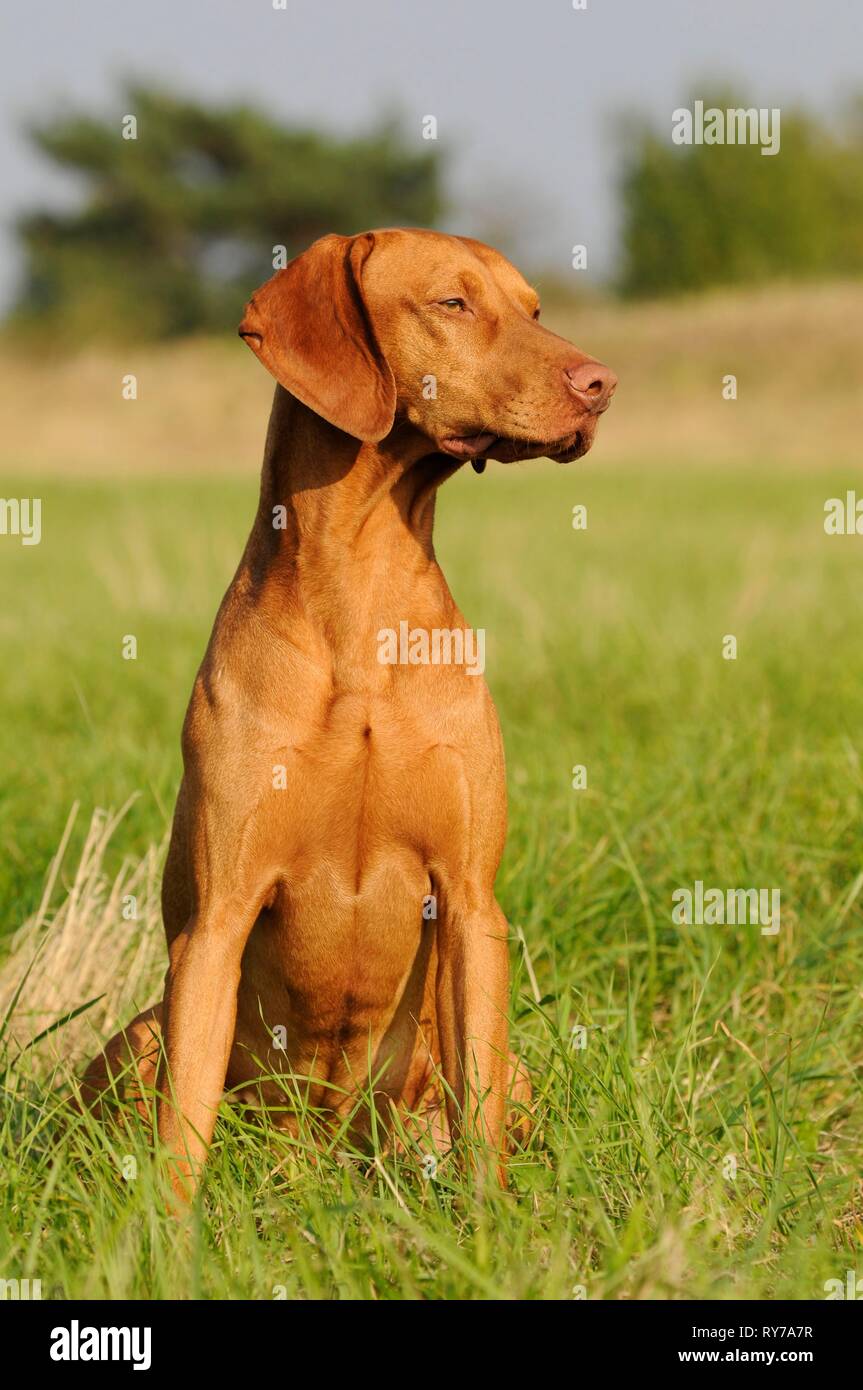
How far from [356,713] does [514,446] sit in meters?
0.60

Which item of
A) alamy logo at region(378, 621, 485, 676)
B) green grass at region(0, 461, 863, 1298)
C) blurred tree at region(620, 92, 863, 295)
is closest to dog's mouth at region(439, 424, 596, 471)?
alamy logo at region(378, 621, 485, 676)

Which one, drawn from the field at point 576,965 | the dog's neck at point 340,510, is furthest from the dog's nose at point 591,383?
the field at point 576,965

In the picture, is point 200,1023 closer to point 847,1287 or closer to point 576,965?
point 847,1287

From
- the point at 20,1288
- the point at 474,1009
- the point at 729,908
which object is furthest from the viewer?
the point at 729,908

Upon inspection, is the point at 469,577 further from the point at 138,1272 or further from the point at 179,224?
the point at 179,224

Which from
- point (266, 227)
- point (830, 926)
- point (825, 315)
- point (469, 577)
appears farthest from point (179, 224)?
point (830, 926)

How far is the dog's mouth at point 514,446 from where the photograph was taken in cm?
301

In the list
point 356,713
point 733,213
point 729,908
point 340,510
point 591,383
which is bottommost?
point 729,908

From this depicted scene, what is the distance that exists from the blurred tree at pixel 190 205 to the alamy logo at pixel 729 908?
124 ft

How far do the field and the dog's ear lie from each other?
1.19 meters

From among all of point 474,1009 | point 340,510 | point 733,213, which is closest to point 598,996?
point 474,1009

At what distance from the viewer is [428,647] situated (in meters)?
3.14
